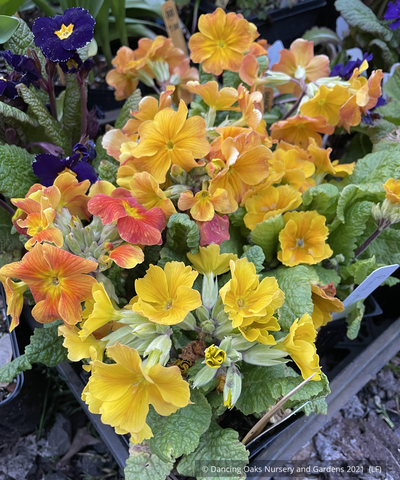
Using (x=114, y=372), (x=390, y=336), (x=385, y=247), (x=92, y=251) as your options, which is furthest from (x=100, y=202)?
(x=390, y=336)

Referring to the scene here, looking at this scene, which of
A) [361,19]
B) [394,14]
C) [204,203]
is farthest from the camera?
[361,19]

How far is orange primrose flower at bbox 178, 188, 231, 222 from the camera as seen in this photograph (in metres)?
0.99

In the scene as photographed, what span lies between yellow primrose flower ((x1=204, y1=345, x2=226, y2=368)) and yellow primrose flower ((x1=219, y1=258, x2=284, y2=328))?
6 centimetres

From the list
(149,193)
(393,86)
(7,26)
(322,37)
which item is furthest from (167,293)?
(322,37)

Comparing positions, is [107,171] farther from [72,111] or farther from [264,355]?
[264,355]

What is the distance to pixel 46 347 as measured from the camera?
1059mm

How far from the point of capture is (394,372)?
166 cm

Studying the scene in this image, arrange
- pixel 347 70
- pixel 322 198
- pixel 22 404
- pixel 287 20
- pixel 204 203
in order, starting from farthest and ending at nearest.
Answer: pixel 287 20
pixel 347 70
pixel 22 404
pixel 322 198
pixel 204 203

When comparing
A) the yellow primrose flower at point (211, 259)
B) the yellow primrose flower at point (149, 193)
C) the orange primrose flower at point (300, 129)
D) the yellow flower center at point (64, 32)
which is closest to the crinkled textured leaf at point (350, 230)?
the orange primrose flower at point (300, 129)

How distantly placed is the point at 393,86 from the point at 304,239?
972 millimetres

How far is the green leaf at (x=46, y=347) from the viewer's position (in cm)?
104

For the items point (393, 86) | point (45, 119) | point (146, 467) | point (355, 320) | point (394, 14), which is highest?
point (394, 14)

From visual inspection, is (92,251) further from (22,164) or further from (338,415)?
(338,415)

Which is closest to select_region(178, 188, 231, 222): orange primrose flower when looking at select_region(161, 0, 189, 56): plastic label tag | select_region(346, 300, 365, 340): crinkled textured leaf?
select_region(346, 300, 365, 340): crinkled textured leaf
